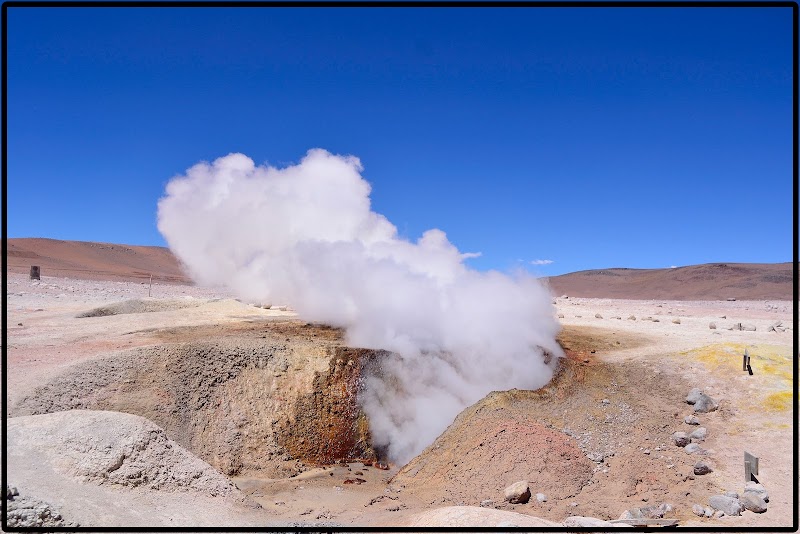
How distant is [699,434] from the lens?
29.9 feet

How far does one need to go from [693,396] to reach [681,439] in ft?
5.17

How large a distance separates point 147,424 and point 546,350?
8652mm

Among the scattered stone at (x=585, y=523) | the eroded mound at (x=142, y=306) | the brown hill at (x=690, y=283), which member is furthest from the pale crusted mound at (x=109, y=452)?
the brown hill at (x=690, y=283)

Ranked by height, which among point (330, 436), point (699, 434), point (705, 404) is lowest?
point (330, 436)

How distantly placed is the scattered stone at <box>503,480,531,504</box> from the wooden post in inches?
109

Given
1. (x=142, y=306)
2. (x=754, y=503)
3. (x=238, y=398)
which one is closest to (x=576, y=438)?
(x=754, y=503)

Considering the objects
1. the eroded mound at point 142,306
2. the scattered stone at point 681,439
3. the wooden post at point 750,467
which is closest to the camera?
the wooden post at point 750,467

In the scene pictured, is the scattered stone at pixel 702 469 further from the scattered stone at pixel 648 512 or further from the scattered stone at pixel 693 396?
the scattered stone at pixel 693 396

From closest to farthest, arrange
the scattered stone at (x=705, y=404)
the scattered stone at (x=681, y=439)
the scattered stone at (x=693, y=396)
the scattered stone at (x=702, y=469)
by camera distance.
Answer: the scattered stone at (x=702, y=469)
the scattered stone at (x=681, y=439)
the scattered stone at (x=705, y=404)
the scattered stone at (x=693, y=396)

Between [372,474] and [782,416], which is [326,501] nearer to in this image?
[372,474]

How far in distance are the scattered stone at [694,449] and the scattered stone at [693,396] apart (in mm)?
1493

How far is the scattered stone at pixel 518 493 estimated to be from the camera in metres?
7.70

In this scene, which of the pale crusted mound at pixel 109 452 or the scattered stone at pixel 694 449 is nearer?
the pale crusted mound at pixel 109 452

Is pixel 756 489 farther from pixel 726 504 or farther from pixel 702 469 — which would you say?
pixel 702 469
